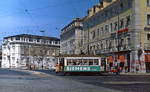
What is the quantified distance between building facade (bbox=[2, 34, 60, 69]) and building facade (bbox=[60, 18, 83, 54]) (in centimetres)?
2270

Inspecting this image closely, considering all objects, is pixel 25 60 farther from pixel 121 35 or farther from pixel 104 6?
pixel 121 35

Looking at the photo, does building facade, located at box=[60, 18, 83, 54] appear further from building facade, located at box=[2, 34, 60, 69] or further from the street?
the street

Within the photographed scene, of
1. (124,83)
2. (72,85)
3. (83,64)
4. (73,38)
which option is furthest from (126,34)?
(73,38)

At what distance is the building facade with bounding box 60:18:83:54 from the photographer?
316ft

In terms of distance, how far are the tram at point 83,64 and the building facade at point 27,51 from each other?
8857 centimetres

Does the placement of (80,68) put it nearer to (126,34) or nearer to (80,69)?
(80,69)

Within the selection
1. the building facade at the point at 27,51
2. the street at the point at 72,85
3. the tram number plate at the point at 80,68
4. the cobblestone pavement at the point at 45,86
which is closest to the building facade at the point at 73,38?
the building facade at the point at 27,51

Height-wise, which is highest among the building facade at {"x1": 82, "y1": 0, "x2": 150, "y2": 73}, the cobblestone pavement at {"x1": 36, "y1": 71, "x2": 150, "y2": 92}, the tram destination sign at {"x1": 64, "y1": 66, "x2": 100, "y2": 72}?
the building facade at {"x1": 82, "y1": 0, "x2": 150, "y2": 73}

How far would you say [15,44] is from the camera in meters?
143

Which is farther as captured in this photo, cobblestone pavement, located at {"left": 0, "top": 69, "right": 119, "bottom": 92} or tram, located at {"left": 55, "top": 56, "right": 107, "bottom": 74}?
tram, located at {"left": 55, "top": 56, "right": 107, "bottom": 74}

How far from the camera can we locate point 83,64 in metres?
47.8

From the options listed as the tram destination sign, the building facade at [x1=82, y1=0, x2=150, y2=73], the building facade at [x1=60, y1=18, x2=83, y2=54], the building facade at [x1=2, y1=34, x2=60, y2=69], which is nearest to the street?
the tram destination sign

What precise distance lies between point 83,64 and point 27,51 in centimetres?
9814

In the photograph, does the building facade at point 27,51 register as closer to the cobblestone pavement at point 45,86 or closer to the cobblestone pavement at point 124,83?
the cobblestone pavement at point 124,83
